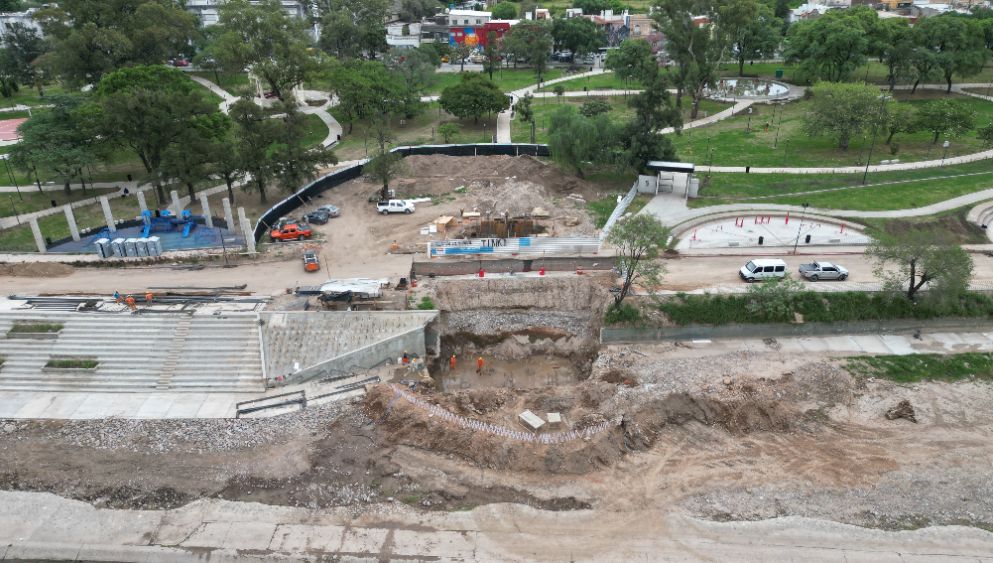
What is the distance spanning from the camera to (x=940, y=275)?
3634 cm

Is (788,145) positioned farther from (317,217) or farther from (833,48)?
(317,217)

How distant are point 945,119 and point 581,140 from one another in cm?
3933

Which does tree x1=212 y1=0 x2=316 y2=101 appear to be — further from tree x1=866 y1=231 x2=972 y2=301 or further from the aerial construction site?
tree x1=866 y1=231 x2=972 y2=301

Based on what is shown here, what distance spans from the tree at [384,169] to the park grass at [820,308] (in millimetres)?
27601

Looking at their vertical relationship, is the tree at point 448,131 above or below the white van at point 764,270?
above

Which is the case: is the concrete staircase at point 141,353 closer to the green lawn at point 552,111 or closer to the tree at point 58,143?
the tree at point 58,143

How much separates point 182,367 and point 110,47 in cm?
6175

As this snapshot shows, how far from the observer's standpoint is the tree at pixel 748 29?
71.9 m

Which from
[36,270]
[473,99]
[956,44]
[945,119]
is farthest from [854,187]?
[36,270]

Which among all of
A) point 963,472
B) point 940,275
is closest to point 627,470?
point 963,472

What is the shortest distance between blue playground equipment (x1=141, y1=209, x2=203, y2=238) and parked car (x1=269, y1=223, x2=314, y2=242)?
23.4 ft

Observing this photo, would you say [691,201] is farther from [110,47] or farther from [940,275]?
[110,47]

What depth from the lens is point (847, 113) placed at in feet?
205

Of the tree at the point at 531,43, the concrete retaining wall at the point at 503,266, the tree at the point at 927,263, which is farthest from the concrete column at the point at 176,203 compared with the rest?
the tree at the point at 531,43
